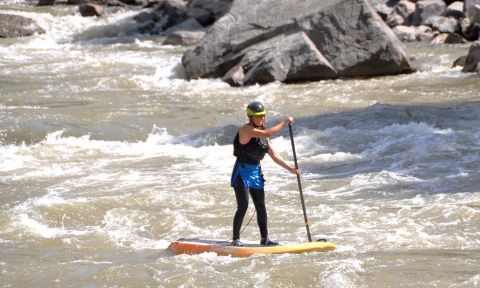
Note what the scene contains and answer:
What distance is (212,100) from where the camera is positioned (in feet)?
56.6

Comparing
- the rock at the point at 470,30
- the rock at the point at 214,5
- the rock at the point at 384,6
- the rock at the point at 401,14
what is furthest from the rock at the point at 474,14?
the rock at the point at 214,5

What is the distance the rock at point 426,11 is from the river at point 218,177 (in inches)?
159

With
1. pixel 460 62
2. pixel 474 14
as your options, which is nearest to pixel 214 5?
pixel 474 14

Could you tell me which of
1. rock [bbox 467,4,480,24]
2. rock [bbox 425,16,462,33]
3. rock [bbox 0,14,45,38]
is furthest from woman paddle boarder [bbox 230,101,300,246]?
rock [bbox 0,14,45,38]

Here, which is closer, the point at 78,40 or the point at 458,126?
the point at 458,126

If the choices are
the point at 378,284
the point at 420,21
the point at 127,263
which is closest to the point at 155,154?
the point at 127,263

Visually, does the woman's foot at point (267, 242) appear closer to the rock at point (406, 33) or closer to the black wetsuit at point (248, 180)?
the black wetsuit at point (248, 180)

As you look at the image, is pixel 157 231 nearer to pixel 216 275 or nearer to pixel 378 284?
pixel 216 275

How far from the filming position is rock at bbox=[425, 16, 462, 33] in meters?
23.6

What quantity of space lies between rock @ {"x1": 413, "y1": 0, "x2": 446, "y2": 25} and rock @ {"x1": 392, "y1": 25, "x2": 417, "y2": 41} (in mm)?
772

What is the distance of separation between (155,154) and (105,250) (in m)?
4.83

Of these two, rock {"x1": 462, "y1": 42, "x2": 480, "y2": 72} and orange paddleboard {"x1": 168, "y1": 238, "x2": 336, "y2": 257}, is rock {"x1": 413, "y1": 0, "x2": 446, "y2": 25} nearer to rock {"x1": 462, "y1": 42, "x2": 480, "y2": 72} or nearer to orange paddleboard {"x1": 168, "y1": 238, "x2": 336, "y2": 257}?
rock {"x1": 462, "y1": 42, "x2": 480, "y2": 72}

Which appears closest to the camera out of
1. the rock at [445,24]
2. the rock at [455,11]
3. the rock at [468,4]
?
the rock at [468,4]

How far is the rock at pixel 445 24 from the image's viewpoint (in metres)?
23.6
